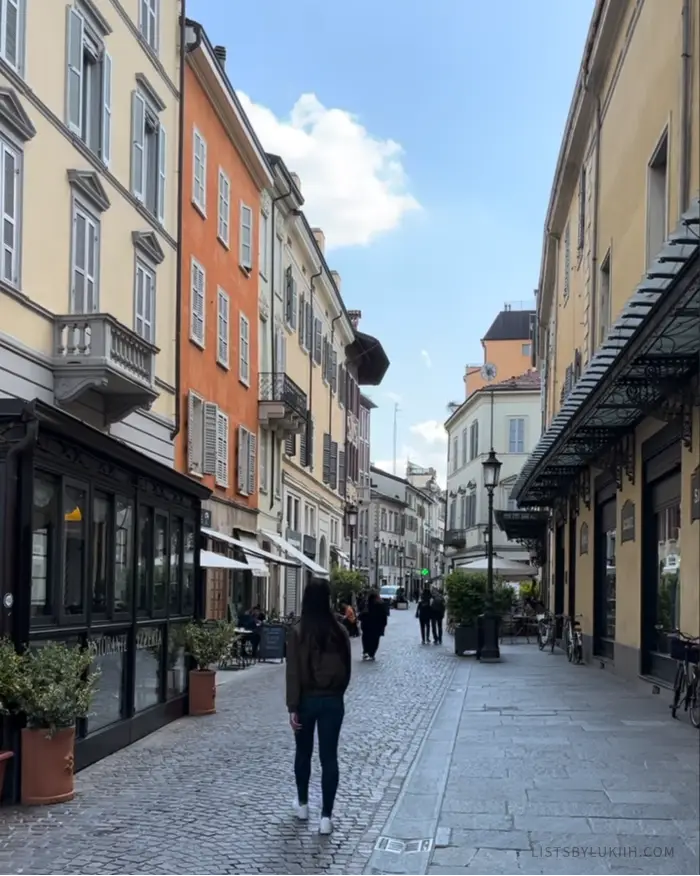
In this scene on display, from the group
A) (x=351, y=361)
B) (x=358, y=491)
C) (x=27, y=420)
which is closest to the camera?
(x=27, y=420)

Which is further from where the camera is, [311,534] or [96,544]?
[311,534]

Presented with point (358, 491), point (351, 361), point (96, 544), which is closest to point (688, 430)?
point (96, 544)

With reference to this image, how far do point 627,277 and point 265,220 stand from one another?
56.8 ft

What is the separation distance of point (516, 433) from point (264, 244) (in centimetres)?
3685

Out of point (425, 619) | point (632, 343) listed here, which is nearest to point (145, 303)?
point (632, 343)

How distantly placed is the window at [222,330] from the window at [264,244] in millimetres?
4514

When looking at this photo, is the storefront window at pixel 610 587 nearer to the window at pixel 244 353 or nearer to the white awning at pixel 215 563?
the white awning at pixel 215 563

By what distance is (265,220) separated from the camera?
33.7m

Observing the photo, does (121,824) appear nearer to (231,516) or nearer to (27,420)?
(27,420)

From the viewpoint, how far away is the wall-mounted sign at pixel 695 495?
1328cm

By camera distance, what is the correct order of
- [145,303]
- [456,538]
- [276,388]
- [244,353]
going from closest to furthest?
[145,303] → [244,353] → [276,388] → [456,538]

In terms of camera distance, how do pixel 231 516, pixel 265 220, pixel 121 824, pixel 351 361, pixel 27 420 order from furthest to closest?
1. pixel 351 361
2. pixel 265 220
3. pixel 231 516
4. pixel 27 420
5. pixel 121 824

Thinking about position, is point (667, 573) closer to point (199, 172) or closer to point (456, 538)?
point (199, 172)

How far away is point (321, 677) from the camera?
7.72 meters
